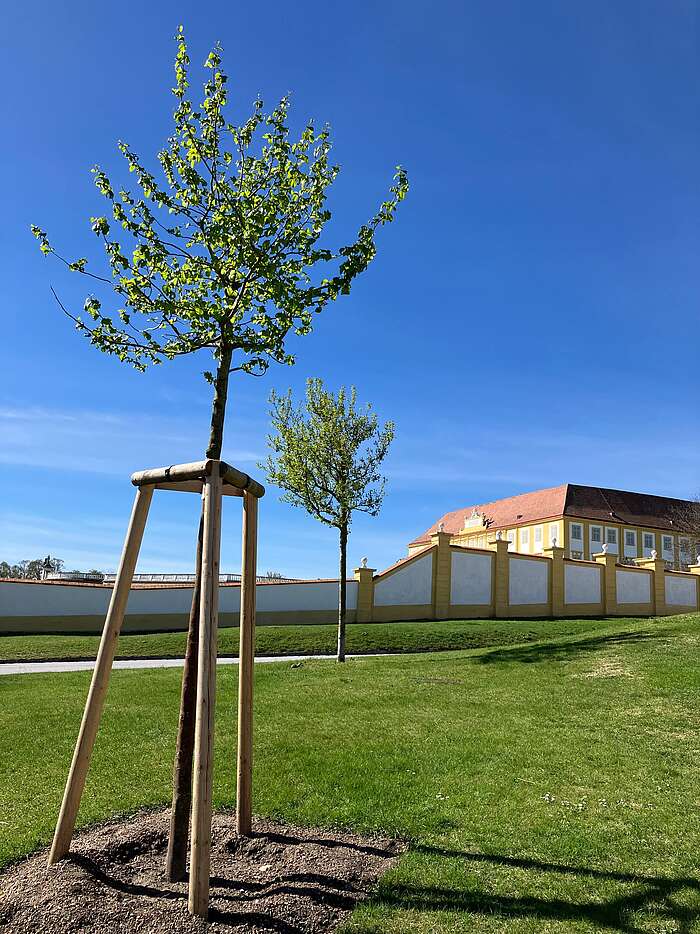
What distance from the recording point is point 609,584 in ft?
106

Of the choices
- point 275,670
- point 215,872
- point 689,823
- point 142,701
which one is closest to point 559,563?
point 275,670

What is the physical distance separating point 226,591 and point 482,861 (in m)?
19.5

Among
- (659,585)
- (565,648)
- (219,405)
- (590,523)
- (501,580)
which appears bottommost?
(565,648)

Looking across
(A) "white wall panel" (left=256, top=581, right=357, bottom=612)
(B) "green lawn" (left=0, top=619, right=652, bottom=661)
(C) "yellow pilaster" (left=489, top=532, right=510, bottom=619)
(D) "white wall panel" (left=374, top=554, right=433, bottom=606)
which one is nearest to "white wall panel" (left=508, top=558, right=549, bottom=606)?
(C) "yellow pilaster" (left=489, top=532, right=510, bottom=619)

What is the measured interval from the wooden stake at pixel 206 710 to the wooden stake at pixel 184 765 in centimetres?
25

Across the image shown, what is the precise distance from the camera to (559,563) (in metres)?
30.8

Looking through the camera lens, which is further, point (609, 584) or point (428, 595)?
point (609, 584)

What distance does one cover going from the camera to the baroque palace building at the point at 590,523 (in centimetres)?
5466

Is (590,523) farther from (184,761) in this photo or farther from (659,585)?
(184,761)

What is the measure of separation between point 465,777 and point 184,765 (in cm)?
293

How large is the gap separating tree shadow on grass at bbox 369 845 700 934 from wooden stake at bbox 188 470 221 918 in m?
1.04

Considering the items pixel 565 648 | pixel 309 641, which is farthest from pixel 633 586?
pixel 565 648

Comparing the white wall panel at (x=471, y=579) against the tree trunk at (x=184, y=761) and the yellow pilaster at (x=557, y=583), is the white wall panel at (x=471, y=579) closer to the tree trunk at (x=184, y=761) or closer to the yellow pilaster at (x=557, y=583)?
the yellow pilaster at (x=557, y=583)

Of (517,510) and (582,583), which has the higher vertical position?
(517,510)
